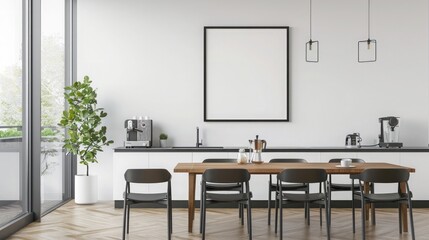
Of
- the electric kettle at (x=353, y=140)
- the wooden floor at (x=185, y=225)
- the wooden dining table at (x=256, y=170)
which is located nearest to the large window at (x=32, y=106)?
the wooden floor at (x=185, y=225)

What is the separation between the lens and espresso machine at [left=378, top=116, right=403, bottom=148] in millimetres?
7325

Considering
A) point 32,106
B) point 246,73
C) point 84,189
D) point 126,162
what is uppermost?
point 246,73

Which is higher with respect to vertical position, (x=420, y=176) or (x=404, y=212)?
(x=420, y=176)

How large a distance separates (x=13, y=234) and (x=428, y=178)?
5.18m

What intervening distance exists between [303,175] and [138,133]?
9.78 feet

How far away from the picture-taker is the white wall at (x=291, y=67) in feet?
25.2

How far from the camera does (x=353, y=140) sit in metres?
7.45

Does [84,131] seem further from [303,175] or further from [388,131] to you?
[388,131]

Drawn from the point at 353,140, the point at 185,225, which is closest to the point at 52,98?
the point at 185,225

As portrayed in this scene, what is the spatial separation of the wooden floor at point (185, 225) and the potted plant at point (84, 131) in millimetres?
314

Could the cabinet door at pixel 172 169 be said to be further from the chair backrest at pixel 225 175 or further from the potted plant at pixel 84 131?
the chair backrest at pixel 225 175

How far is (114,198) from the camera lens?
7176 mm

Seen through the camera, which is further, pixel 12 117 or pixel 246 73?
pixel 246 73

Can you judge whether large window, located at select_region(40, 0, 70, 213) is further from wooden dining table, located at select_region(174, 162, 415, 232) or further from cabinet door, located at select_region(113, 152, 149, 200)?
wooden dining table, located at select_region(174, 162, 415, 232)
